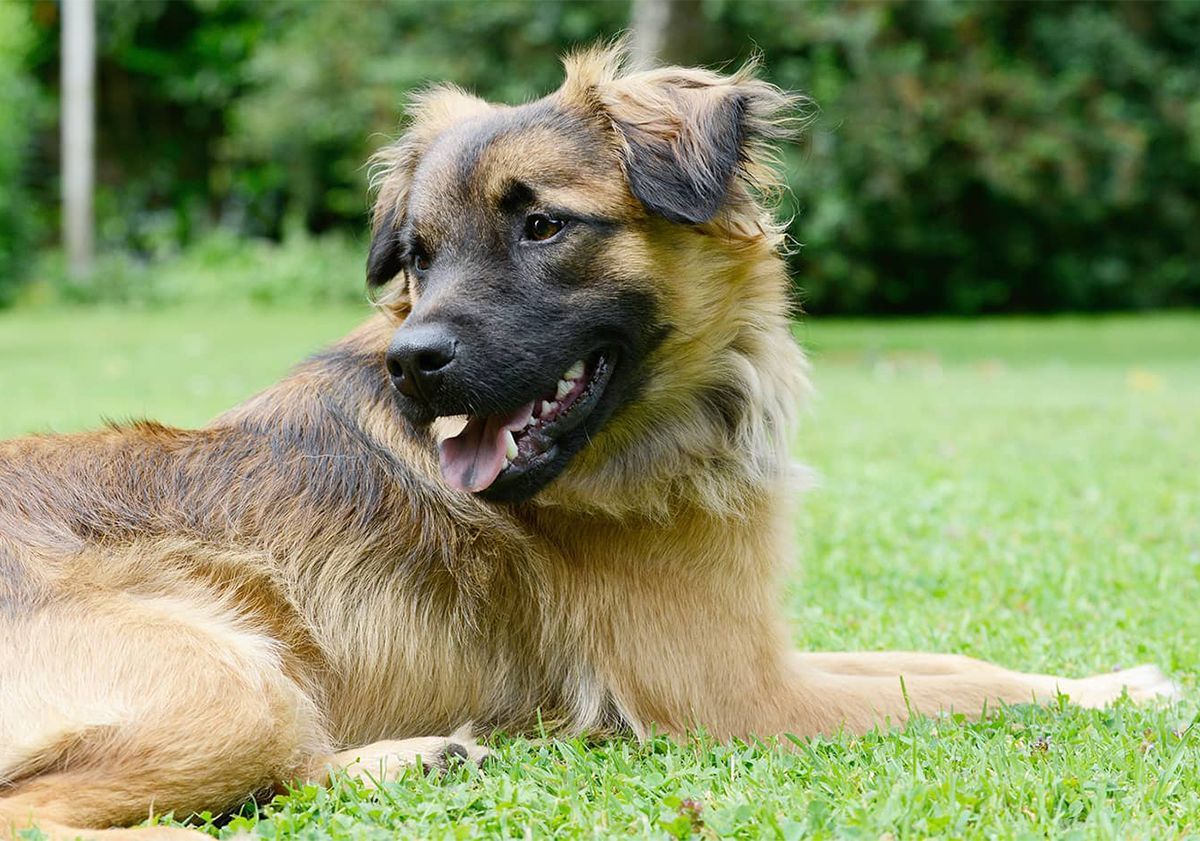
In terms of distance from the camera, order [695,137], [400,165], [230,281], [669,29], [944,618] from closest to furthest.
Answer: [695,137] → [400,165] → [944,618] → [669,29] → [230,281]

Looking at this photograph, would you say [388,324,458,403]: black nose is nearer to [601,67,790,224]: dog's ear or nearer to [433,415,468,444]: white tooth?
Result: [433,415,468,444]: white tooth

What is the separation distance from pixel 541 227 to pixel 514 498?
0.83m

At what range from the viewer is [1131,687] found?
415 cm

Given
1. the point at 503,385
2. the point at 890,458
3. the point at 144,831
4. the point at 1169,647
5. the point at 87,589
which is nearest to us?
the point at 144,831

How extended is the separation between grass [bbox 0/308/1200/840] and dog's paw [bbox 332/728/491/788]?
0.06 meters

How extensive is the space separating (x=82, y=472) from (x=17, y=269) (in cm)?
2554

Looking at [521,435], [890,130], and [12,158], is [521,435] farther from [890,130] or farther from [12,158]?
[12,158]

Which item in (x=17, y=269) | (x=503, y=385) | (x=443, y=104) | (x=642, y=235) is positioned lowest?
(x=17, y=269)

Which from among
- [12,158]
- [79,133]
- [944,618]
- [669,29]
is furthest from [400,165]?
[79,133]

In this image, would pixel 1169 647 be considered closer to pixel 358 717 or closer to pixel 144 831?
pixel 358 717

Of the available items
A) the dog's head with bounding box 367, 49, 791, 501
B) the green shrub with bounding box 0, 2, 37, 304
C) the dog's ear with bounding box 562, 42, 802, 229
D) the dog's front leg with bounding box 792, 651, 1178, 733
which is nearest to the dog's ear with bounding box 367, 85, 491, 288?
the dog's head with bounding box 367, 49, 791, 501

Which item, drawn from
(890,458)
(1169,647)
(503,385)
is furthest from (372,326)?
(890,458)

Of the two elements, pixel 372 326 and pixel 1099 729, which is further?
pixel 372 326

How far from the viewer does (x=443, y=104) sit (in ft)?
15.5
